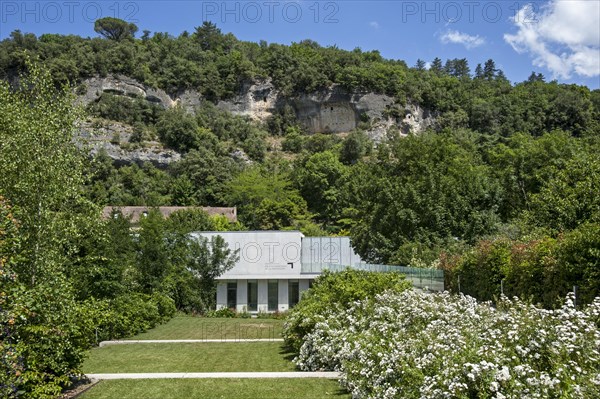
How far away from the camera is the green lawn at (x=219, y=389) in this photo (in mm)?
10070

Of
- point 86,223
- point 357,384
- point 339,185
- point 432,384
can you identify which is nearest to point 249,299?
point 86,223

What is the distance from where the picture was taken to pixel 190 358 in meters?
15.1

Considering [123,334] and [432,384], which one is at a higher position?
[432,384]

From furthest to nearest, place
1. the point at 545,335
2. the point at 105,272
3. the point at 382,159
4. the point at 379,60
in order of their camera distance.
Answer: the point at 379,60 → the point at 382,159 → the point at 105,272 → the point at 545,335

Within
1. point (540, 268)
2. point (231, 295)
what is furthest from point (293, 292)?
point (540, 268)

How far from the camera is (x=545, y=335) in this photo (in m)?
6.31

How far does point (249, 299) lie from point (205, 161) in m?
45.9

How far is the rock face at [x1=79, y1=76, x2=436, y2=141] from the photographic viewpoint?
355 ft

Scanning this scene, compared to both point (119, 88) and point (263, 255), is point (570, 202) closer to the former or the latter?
point (263, 255)

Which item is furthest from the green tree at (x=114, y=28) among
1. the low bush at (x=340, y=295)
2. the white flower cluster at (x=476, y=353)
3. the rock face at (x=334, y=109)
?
the white flower cluster at (x=476, y=353)

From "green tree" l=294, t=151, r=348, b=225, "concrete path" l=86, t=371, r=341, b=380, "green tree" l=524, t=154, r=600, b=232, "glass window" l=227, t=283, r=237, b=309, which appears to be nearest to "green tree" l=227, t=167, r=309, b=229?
"green tree" l=294, t=151, r=348, b=225

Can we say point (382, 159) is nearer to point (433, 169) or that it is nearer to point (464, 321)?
point (433, 169)

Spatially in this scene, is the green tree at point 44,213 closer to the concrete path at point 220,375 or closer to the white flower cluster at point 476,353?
the concrete path at point 220,375

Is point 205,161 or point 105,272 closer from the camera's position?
point 105,272
